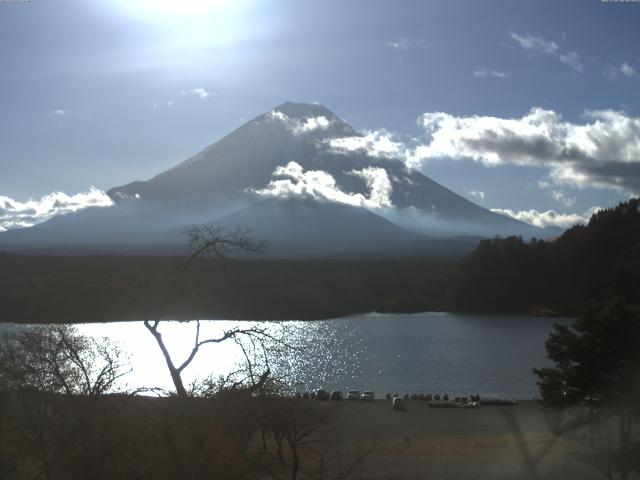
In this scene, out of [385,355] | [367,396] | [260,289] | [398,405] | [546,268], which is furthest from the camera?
[546,268]

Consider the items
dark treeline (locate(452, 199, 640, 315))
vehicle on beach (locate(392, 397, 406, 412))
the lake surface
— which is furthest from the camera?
dark treeline (locate(452, 199, 640, 315))

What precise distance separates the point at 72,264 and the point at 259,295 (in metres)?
14.6

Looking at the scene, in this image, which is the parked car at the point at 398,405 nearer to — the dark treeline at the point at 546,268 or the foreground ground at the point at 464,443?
the foreground ground at the point at 464,443

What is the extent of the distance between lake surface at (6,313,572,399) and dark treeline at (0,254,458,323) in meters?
1.99

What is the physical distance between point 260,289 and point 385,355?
26.3 metres

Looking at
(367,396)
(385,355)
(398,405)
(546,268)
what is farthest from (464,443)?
(546,268)

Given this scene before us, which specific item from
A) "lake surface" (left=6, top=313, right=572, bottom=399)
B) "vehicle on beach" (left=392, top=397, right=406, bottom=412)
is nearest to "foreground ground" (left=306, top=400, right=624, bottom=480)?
"vehicle on beach" (left=392, top=397, right=406, bottom=412)

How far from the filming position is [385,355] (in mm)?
35281

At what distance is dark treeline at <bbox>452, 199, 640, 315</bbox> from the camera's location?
62656 mm

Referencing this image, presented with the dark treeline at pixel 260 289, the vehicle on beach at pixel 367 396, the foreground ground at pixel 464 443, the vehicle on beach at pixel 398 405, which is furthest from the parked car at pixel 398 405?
the dark treeline at pixel 260 289

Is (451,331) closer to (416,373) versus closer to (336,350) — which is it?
(336,350)

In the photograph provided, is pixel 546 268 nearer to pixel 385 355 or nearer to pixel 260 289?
pixel 260 289

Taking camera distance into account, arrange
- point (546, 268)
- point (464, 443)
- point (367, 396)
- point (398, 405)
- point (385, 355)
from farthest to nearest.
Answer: point (546, 268)
point (385, 355)
point (367, 396)
point (398, 405)
point (464, 443)

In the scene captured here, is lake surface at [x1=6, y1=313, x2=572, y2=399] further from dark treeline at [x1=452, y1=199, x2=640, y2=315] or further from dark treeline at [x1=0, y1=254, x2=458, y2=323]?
dark treeline at [x1=452, y1=199, x2=640, y2=315]
